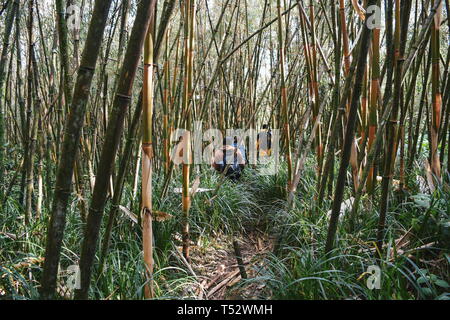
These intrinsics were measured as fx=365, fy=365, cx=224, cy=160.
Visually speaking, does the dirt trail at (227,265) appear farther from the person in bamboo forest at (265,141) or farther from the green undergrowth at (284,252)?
the person in bamboo forest at (265,141)

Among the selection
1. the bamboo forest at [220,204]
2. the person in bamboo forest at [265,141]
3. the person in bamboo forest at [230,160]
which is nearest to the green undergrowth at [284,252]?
the bamboo forest at [220,204]

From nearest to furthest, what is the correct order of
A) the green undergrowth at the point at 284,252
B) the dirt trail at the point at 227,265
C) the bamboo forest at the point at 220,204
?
the bamboo forest at the point at 220,204
the green undergrowth at the point at 284,252
the dirt trail at the point at 227,265

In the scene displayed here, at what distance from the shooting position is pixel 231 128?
11.7 feet

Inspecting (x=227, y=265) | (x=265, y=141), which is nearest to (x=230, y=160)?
(x=265, y=141)

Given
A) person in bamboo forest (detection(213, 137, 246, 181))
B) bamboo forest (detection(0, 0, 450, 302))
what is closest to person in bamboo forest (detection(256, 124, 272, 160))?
person in bamboo forest (detection(213, 137, 246, 181))

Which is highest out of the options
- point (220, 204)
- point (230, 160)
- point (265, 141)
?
point (265, 141)

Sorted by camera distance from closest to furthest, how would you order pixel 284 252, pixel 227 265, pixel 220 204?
pixel 284 252 < pixel 227 265 < pixel 220 204

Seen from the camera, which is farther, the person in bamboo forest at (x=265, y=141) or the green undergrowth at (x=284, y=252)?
the person in bamboo forest at (x=265, y=141)

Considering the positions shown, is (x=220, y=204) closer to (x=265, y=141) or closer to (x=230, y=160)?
(x=230, y=160)

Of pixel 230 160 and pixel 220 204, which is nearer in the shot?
pixel 220 204

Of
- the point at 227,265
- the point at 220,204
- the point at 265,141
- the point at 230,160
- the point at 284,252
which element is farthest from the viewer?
the point at 265,141
